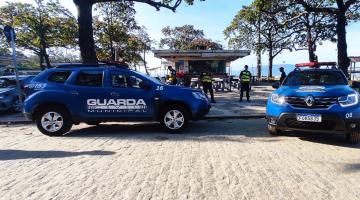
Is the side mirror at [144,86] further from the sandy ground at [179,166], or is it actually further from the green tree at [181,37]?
the green tree at [181,37]

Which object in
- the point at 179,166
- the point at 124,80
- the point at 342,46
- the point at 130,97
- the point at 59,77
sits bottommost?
the point at 179,166

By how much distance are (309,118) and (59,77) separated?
625 cm

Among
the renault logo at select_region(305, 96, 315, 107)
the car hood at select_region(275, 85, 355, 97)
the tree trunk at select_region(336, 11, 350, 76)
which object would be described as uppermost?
the tree trunk at select_region(336, 11, 350, 76)

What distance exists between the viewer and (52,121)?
802 cm

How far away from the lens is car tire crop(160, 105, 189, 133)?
26.5ft

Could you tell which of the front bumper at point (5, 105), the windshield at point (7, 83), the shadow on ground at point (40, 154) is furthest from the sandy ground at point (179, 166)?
the windshield at point (7, 83)

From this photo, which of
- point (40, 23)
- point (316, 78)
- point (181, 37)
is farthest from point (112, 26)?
point (316, 78)

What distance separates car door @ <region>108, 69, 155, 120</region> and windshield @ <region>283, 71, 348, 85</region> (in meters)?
3.64

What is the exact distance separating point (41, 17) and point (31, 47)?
675 cm

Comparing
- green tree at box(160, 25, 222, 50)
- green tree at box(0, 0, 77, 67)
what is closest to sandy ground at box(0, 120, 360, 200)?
green tree at box(0, 0, 77, 67)

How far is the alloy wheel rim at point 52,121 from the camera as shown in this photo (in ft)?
26.2

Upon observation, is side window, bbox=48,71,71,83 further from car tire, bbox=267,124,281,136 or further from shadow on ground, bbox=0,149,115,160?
car tire, bbox=267,124,281,136

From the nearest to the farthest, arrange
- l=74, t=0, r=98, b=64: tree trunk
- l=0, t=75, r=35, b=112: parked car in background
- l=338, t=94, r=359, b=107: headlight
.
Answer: l=338, t=94, r=359, b=107: headlight
l=0, t=75, r=35, b=112: parked car in background
l=74, t=0, r=98, b=64: tree trunk

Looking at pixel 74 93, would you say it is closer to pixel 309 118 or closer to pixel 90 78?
pixel 90 78
